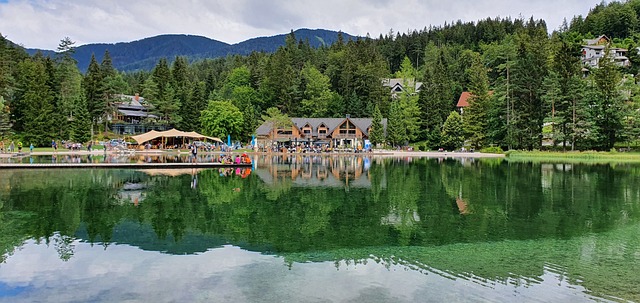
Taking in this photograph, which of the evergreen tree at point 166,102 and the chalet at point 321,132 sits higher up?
the evergreen tree at point 166,102

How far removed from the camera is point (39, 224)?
40.0 ft

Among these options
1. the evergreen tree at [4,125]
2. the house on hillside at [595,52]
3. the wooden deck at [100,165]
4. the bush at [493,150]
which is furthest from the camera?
the house on hillside at [595,52]

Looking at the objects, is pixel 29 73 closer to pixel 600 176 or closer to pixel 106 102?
pixel 106 102

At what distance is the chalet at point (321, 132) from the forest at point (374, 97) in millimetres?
2789

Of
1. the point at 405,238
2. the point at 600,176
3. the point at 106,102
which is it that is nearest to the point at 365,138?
the point at 106,102

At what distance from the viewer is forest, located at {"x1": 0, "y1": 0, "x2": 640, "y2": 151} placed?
4938 cm

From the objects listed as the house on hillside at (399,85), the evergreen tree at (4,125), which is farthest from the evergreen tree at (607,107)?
the evergreen tree at (4,125)

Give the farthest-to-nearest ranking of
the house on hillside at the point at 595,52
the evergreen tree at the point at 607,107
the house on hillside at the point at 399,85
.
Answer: the house on hillside at the point at 595,52, the house on hillside at the point at 399,85, the evergreen tree at the point at 607,107

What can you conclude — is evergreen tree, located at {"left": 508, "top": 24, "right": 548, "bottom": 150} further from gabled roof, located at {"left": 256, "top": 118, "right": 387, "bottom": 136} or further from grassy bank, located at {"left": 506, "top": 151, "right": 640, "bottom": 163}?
gabled roof, located at {"left": 256, "top": 118, "right": 387, "bottom": 136}

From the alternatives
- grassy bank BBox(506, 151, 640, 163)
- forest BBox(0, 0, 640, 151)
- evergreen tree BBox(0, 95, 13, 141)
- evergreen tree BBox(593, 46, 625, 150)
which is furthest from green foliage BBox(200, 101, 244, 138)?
evergreen tree BBox(593, 46, 625, 150)

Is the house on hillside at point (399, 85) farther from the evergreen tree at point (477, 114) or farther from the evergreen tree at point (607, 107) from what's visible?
the evergreen tree at point (607, 107)

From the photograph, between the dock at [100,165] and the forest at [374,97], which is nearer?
the dock at [100,165]

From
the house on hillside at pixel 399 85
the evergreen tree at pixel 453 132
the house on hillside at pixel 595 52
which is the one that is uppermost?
the house on hillside at pixel 595 52

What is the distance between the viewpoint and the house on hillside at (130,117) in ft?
226
